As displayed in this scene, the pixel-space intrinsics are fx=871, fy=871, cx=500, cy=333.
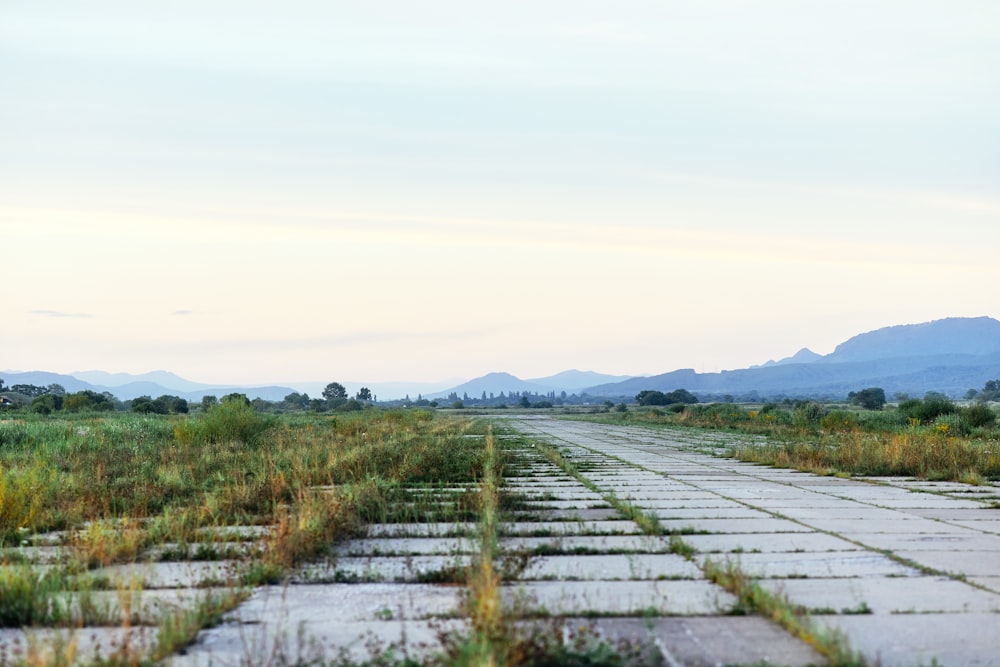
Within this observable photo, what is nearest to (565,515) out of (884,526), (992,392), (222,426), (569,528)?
(569,528)

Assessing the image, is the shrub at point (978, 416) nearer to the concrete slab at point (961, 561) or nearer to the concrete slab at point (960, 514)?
the concrete slab at point (960, 514)

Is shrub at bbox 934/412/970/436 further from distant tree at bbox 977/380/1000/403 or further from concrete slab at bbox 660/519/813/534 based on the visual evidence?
distant tree at bbox 977/380/1000/403

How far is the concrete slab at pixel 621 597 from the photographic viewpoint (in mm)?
4656

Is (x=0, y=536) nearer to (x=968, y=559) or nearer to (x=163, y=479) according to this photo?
(x=163, y=479)

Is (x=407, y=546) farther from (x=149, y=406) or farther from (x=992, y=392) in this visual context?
(x=992, y=392)

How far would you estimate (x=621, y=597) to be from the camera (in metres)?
5.01

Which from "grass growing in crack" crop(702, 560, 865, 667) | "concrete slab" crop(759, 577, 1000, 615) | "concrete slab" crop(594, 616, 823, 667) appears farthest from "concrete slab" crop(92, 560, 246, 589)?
"concrete slab" crop(759, 577, 1000, 615)

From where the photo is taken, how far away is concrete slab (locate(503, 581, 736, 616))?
183 inches

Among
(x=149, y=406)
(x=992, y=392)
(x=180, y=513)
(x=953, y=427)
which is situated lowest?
(x=992, y=392)

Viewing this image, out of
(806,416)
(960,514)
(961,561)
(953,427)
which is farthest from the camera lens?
(806,416)

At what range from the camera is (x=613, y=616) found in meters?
4.56

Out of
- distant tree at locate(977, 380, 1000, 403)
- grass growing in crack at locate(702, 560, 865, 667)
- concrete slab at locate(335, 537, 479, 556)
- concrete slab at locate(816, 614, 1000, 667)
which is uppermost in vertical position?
concrete slab at locate(335, 537, 479, 556)

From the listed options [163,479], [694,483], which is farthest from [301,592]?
[694,483]

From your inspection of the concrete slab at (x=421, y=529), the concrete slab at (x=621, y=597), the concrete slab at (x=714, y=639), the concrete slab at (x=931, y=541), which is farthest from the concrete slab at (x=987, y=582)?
the concrete slab at (x=421, y=529)
